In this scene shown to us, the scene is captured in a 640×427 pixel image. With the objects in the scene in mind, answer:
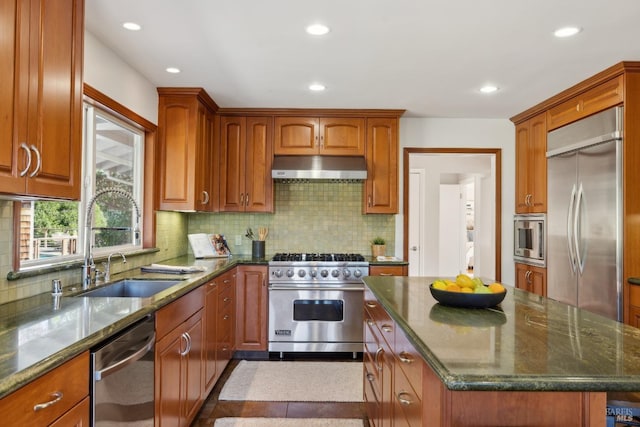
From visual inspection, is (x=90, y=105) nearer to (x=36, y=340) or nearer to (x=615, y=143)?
(x=36, y=340)

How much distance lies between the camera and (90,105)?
266 centimetres

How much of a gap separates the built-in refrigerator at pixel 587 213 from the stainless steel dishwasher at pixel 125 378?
9.99 feet

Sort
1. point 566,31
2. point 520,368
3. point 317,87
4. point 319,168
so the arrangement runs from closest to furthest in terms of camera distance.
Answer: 1. point 520,368
2. point 566,31
3. point 317,87
4. point 319,168

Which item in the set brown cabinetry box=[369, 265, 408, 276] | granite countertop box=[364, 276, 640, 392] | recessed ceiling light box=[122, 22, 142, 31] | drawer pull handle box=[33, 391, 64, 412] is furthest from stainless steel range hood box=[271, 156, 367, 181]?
drawer pull handle box=[33, 391, 64, 412]

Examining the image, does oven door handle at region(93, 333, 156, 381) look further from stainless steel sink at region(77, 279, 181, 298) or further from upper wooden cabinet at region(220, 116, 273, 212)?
upper wooden cabinet at region(220, 116, 273, 212)

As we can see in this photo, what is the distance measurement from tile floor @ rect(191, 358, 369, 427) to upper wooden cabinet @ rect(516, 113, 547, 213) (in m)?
2.57

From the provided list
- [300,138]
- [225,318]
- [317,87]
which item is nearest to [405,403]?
[225,318]

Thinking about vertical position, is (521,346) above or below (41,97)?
below

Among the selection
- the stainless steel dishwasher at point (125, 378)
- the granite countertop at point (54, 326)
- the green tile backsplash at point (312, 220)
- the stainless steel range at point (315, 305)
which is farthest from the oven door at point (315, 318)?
the stainless steel dishwasher at point (125, 378)

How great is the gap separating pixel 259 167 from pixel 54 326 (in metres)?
2.90

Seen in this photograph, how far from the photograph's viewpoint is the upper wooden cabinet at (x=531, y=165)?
3902 millimetres

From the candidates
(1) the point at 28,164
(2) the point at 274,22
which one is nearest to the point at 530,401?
(1) the point at 28,164

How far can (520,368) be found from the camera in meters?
1.06

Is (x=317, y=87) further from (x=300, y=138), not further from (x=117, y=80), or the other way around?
(x=117, y=80)
